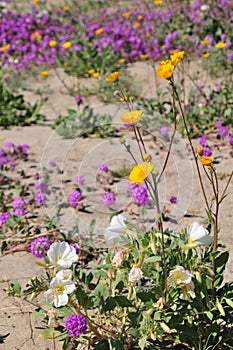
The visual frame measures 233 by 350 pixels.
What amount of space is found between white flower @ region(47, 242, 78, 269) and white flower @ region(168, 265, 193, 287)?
1.35 feet

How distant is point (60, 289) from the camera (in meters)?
2.42

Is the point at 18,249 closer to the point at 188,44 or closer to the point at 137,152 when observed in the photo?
the point at 137,152

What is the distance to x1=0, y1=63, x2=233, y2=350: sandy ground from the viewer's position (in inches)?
129

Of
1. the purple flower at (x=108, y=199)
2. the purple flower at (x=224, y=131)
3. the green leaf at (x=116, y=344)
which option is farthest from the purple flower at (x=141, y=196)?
the green leaf at (x=116, y=344)

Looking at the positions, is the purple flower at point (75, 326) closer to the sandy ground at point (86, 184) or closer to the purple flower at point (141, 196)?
the sandy ground at point (86, 184)

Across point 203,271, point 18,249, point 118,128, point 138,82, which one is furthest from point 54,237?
point 138,82

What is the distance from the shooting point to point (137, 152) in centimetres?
530

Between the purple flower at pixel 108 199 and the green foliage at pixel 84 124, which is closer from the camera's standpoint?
the purple flower at pixel 108 199

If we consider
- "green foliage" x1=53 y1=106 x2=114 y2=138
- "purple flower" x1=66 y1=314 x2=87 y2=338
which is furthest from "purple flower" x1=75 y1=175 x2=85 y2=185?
"purple flower" x1=66 y1=314 x2=87 y2=338

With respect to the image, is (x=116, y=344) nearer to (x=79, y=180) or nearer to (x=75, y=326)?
(x=75, y=326)

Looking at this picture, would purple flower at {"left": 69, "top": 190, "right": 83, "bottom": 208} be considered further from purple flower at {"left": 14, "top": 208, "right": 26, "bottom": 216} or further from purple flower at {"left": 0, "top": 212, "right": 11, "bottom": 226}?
purple flower at {"left": 0, "top": 212, "right": 11, "bottom": 226}

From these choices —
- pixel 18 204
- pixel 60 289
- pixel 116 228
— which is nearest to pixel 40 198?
pixel 18 204

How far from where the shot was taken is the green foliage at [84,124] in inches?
226

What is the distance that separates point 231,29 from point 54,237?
422 centimetres
